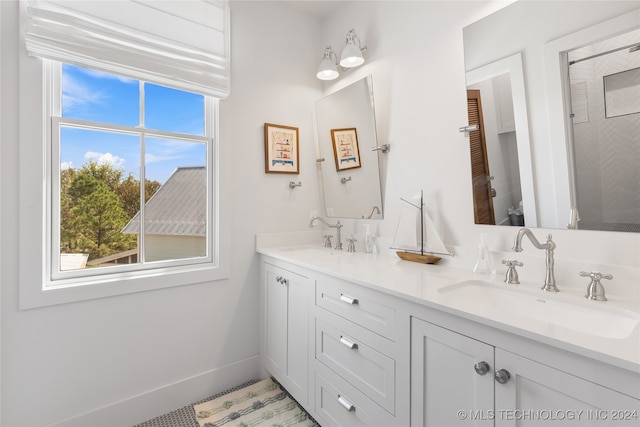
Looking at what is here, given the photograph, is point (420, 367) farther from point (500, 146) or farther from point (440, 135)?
point (440, 135)

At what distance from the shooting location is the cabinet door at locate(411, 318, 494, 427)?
2.87 feet

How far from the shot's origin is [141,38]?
65.7 inches

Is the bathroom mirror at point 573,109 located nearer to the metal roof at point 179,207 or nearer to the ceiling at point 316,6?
the ceiling at point 316,6

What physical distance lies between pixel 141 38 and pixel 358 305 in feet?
6.20

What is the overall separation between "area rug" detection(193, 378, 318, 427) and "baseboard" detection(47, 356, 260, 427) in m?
0.08

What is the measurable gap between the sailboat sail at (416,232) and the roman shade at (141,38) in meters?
1.42

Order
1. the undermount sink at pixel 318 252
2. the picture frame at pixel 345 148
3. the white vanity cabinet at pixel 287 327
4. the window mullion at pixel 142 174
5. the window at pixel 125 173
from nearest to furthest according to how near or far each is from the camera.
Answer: the window at pixel 125 173 < the white vanity cabinet at pixel 287 327 < the window mullion at pixel 142 174 < the undermount sink at pixel 318 252 < the picture frame at pixel 345 148

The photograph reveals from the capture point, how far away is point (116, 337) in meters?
1.63

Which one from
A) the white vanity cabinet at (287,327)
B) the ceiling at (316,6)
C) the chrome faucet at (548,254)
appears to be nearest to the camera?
the chrome faucet at (548,254)

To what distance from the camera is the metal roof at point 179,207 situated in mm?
1809

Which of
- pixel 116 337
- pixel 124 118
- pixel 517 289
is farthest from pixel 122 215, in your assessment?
pixel 517 289

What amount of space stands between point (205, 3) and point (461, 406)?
2.50 m

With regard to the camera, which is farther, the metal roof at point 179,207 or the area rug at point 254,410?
the metal roof at point 179,207

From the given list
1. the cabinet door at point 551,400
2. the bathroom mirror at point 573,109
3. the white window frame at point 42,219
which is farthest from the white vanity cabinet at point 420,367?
the white window frame at point 42,219
